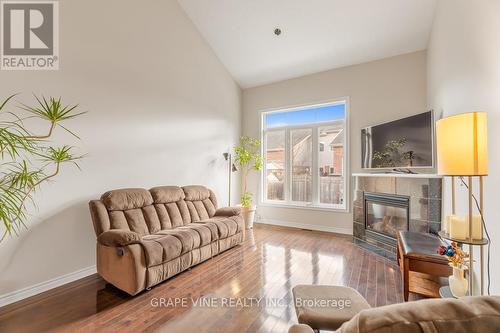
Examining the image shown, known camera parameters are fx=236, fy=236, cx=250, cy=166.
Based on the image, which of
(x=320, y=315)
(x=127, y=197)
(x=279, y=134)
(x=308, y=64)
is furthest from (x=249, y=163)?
(x=320, y=315)

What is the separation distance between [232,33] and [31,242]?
14.1ft

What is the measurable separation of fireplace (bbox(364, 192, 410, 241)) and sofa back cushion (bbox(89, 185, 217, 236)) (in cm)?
266

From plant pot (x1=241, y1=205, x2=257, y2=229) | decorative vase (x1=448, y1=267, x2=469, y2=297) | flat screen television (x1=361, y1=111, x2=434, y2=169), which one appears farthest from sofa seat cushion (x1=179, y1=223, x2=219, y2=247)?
flat screen television (x1=361, y1=111, x2=434, y2=169)

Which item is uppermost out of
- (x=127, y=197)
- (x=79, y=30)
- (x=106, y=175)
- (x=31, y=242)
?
(x=79, y=30)

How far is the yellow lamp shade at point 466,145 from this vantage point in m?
1.33

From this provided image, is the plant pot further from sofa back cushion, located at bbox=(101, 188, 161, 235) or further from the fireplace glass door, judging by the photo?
the fireplace glass door

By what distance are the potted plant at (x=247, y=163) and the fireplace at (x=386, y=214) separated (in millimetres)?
2192

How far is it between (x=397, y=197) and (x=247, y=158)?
2921mm

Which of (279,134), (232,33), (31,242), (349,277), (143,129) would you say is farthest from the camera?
(279,134)

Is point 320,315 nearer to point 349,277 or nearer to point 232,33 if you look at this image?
point 349,277

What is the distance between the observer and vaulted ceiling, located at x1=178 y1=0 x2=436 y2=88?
139 inches

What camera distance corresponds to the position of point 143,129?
139 inches

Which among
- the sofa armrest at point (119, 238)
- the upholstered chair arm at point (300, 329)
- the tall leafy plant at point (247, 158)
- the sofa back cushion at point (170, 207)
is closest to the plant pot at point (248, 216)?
the tall leafy plant at point (247, 158)

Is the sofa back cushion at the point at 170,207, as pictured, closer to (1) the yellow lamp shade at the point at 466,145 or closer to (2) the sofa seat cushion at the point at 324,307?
(2) the sofa seat cushion at the point at 324,307
